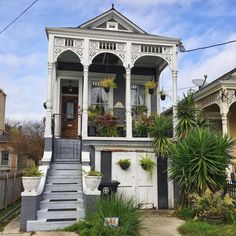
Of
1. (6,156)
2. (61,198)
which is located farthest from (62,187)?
(6,156)

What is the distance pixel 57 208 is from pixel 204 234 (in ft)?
12.1

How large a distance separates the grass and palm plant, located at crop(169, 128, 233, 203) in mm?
1243

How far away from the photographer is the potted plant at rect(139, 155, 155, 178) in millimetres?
10430

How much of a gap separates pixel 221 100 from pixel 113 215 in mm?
7857

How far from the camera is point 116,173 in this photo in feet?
33.9

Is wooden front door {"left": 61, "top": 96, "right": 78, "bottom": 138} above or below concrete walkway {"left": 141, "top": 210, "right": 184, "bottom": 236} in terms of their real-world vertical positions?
above

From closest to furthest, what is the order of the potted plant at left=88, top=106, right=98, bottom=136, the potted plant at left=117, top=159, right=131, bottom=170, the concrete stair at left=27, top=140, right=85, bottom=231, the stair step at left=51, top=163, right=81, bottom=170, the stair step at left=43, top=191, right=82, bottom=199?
the concrete stair at left=27, top=140, right=85, bottom=231 < the stair step at left=43, top=191, right=82, bottom=199 < the stair step at left=51, top=163, right=81, bottom=170 < the potted plant at left=117, top=159, right=131, bottom=170 < the potted plant at left=88, top=106, right=98, bottom=136

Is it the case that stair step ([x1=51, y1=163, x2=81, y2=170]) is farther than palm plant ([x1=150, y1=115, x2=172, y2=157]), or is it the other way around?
palm plant ([x1=150, y1=115, x2=172, y2=157])

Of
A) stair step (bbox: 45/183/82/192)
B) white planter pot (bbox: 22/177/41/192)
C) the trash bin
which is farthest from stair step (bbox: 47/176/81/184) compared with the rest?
white planter pot (bbox: 22/177/41/192)

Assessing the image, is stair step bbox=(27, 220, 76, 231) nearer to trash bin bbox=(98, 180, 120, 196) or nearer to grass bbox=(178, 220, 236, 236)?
trash bin bbox=(98, 180, 120, 196)

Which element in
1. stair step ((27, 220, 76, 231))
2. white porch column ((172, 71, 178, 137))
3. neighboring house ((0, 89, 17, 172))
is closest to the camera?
stair step ((27, 220, 76, 231))

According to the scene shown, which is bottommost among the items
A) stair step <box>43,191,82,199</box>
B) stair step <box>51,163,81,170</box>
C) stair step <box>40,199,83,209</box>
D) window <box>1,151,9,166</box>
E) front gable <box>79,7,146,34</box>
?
stair step <box>40,199,83,209</box>

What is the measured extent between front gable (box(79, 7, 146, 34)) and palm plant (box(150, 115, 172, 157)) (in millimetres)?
4446

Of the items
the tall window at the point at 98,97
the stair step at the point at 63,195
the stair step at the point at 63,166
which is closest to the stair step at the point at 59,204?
the stair step at the point at 63,195
